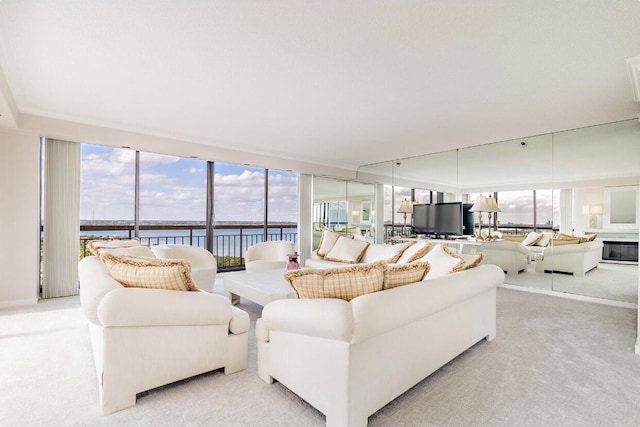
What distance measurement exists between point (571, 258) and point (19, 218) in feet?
23.2

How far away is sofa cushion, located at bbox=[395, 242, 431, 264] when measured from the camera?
3.00 m

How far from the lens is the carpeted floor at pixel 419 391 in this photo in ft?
5.32

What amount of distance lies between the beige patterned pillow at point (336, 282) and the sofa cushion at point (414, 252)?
1474mm

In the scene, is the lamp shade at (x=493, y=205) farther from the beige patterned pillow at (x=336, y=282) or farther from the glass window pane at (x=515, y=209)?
the beige patterned pillow at (x=336, y=282)

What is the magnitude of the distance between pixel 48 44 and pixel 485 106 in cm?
393

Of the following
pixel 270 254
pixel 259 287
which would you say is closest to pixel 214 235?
pixel 270 254

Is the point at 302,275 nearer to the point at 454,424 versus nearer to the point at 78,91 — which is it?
the point at 454,424

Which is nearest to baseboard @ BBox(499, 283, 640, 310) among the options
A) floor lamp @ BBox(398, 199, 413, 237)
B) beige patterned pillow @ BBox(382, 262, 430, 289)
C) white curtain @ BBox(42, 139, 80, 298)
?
floor lamp @ BBox(398, 199, 413, 237)

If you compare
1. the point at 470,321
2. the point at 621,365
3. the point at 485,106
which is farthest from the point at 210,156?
the point at 621,365

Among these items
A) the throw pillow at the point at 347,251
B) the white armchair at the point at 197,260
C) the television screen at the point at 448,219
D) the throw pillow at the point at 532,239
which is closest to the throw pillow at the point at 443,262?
the throw pillow at the point at 347,251

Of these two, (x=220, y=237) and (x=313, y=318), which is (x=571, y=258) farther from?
(x=220, y=237)

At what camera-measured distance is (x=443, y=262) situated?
2518mm

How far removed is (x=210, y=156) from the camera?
17.2ft

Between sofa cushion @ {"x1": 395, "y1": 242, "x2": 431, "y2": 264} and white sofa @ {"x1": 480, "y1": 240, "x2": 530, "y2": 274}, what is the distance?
1.87 metres
